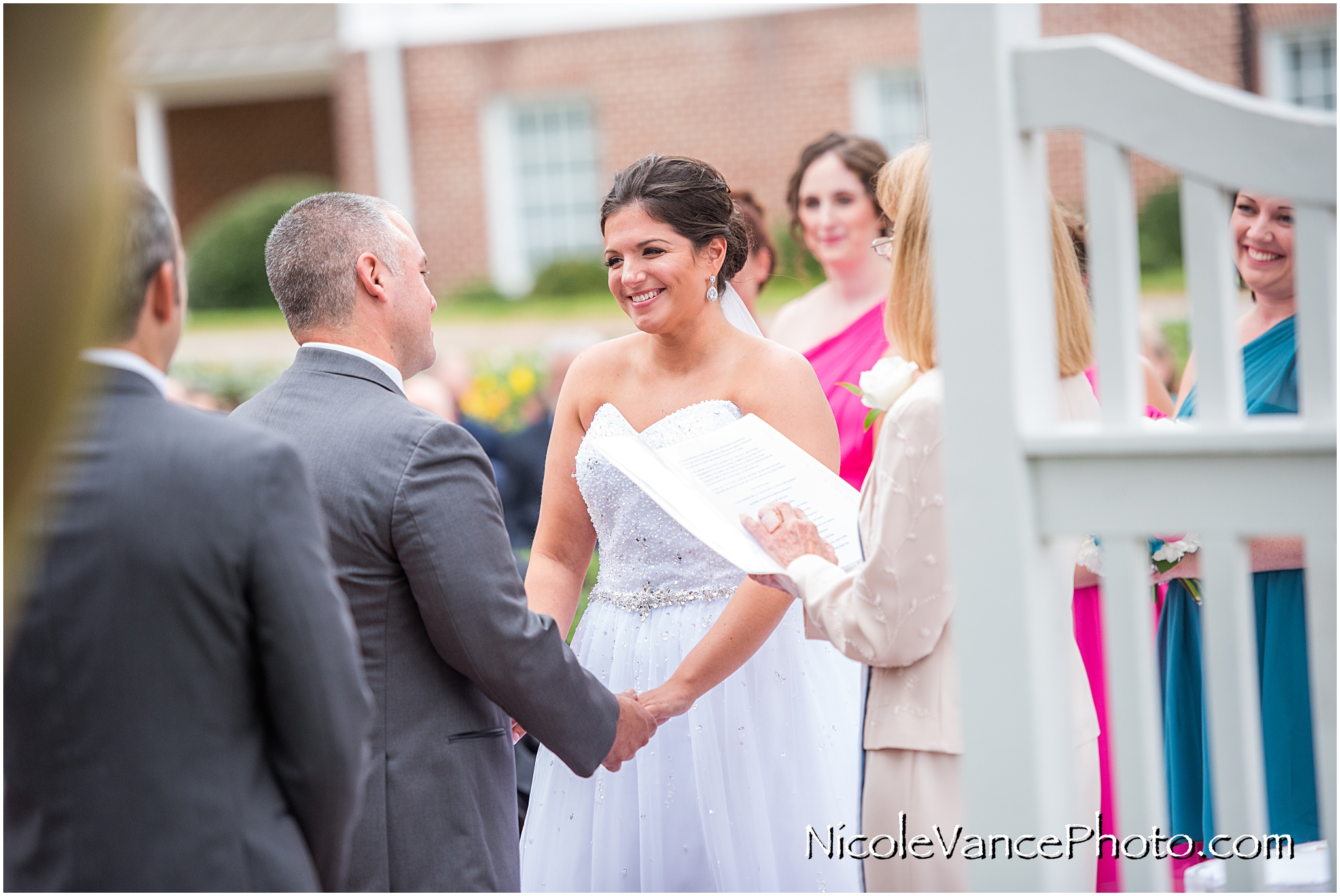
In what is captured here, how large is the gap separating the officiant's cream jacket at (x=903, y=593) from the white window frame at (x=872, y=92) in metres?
12.6

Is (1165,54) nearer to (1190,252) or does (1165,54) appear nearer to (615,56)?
(615,56)

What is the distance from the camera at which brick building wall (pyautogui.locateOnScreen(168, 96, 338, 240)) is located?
17484 mm

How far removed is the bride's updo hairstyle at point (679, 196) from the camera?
9.91ft

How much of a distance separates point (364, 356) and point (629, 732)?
1008 millimetres

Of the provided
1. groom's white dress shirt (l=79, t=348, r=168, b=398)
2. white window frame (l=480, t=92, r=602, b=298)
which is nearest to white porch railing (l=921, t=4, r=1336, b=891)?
groom's white dress shirt (l=79, t=348, r=168, b=398)

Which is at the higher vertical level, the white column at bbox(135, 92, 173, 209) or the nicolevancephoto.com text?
the white column at bbox(135, 92, 173, 209)

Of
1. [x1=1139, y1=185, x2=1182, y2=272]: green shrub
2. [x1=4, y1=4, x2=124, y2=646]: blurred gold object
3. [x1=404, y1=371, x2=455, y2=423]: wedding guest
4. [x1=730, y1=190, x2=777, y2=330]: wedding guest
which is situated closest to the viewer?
[x1=4, y1=4, x2=124, y2=646]: blurred gold object

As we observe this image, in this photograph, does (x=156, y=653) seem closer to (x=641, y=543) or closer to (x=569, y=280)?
(x=641, y=543)

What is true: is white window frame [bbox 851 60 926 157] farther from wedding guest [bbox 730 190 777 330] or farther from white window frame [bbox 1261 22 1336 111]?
wedding guest [bbox 730 190 777 330]

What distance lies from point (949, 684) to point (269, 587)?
1.20 m

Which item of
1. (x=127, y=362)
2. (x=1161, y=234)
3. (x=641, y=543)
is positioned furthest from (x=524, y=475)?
(x=1161, y=234)

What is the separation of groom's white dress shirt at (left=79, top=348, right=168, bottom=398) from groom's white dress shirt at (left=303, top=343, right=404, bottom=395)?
28.7 inches

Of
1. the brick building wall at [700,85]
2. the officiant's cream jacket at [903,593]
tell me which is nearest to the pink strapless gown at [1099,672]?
the officiant's cream jacket at [903,593]

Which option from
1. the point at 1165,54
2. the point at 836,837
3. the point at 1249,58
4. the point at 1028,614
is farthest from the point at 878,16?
the point at 1028,614
